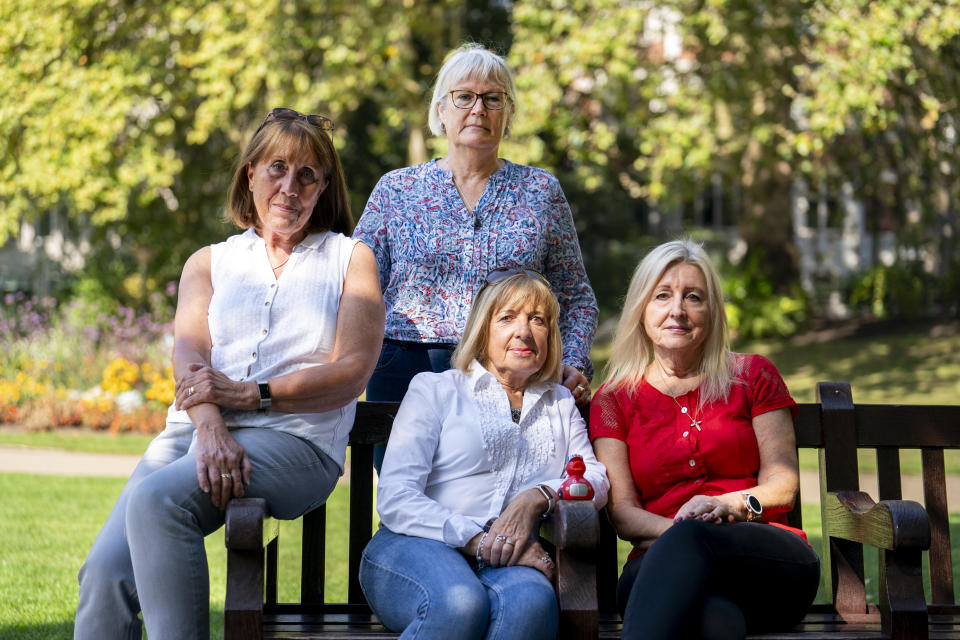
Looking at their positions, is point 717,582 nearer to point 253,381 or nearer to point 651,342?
point 651,342

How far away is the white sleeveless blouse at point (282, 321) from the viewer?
10.5 feet

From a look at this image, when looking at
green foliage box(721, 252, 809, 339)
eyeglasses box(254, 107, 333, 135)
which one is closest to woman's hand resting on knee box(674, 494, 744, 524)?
eyeglasses box(254, 107, 333, 135)

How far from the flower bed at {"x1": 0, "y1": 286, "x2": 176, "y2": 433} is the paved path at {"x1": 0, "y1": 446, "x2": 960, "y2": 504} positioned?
112 cm

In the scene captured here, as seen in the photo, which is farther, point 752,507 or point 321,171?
point 321,171

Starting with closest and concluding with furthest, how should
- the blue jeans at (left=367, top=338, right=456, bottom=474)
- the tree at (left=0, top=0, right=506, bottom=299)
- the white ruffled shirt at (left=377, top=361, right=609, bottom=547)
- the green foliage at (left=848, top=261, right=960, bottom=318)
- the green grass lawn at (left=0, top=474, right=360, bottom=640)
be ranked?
the white ruffled shirt at (left=377, top=361, right=609, bottom=547) < the blue jeans at (left=367, top=338, right=456, bottom=474) < the green grass lawn at (left=0, top=474, right=360, bottom=640) < the tree at (left=0, top=0, right=506, bottom=299) < the green foliage at (left=848, top=261, right=960, bottom=318)

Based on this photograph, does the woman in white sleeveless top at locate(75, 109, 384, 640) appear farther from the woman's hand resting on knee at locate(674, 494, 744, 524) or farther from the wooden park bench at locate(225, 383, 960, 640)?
the woman's hand resting on knee at locate(674, 494, 744, 524)

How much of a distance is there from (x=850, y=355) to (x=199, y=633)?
55.4 ft

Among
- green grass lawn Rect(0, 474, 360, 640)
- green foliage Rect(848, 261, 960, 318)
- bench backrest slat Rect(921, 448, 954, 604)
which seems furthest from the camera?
green foliage Rect(848, 261, 960, 318)

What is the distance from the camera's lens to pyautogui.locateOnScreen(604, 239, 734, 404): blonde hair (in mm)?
3422

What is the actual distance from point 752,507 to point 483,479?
79cm

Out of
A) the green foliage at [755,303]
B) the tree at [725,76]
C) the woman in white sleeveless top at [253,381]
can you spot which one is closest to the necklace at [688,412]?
the woman in white sleeveless top at [253,381]

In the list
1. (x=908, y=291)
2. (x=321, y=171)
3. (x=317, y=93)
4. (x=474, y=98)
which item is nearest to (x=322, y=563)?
(x=321, y=171)

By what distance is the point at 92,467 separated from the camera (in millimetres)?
9109

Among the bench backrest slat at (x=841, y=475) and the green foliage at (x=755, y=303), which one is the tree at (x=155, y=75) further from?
the bench backrest slat at (x=841, y=475)
